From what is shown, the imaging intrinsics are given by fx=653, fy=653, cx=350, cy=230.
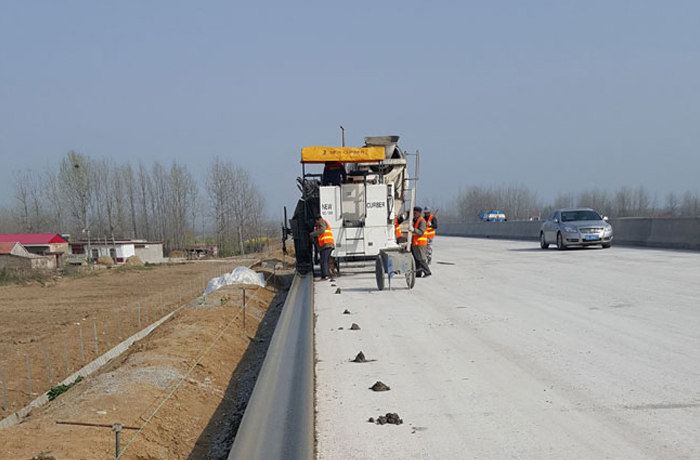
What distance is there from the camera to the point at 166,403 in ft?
21.8

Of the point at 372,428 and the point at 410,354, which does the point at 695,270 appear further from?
the point at 372,428

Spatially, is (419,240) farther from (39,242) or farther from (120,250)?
(39,242)

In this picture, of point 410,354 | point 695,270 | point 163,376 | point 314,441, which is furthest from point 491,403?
point 695,270

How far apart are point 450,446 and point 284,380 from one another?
6.67 feet

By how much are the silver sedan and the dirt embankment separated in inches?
647

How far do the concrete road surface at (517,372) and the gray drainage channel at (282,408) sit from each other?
0.88ft

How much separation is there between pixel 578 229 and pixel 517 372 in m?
19.0

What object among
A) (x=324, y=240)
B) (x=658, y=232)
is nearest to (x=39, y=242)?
(x=324, y=240)

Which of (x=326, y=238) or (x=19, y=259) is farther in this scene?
(x=19, y=259)

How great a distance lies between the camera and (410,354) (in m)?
8.33

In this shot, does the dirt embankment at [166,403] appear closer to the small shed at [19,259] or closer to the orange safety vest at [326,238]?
the orange safety vest at [326,238]

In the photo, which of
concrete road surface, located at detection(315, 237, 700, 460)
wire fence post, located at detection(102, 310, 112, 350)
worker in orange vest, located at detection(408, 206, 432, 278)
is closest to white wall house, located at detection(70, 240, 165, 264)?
wire fence post, located at detection(102, 310, 112, 350)

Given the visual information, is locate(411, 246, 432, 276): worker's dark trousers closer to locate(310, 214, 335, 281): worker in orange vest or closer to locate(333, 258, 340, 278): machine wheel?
locate(310, 214, 335, 281): worker in orange vest

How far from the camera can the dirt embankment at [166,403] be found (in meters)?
5.30
